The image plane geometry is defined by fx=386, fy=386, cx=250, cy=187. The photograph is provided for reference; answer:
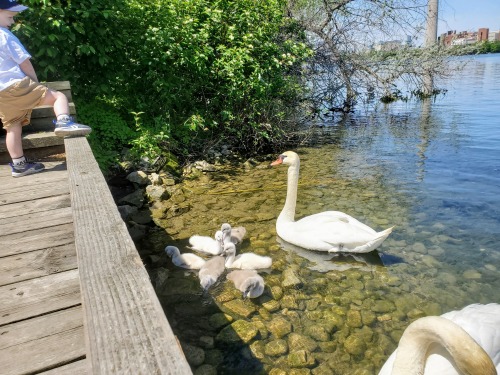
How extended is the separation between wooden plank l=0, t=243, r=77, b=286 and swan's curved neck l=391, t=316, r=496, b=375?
197cm

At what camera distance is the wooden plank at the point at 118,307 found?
3.40ft

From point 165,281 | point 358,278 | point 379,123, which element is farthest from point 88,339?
point 379,123

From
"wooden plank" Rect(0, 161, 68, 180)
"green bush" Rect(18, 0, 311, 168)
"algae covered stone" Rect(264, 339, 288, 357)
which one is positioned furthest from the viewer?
"green bush" Rect(18, 0, 311, 168)

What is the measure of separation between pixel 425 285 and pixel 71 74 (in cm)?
688

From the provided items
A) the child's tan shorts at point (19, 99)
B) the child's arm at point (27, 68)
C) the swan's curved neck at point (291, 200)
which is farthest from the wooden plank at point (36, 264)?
the swan's curved neck at point (291, 200)

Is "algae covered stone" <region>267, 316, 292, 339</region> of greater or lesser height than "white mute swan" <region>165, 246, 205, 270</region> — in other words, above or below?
below

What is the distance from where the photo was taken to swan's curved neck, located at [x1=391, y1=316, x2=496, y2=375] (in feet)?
6.09

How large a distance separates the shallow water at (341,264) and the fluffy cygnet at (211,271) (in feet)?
0.40

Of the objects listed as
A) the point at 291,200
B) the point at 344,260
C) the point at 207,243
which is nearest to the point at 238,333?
the point at 207,243

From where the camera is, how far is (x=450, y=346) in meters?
1.97

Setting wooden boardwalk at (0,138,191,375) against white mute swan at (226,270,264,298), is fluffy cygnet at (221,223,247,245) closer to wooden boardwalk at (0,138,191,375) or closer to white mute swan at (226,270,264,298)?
white mute swan at (226,270,264,298)

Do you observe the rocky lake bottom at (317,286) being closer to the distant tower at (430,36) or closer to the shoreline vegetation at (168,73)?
the shoreline vegetation at (168,73)

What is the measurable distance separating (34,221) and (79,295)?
117cm

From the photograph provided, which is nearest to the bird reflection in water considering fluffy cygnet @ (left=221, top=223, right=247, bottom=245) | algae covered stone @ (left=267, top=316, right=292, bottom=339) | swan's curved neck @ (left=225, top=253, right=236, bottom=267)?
fluffy cygnet @ (left=221, top=223, right=247, bottom=245)
